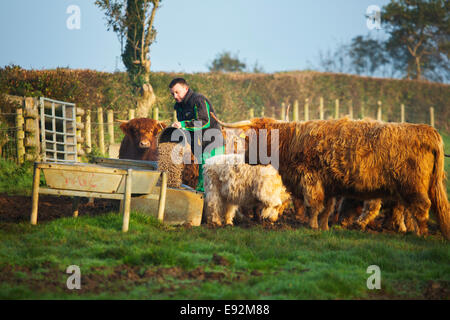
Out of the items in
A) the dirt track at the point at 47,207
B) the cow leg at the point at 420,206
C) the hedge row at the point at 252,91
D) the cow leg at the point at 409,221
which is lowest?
the cow leg at the point at 409,221

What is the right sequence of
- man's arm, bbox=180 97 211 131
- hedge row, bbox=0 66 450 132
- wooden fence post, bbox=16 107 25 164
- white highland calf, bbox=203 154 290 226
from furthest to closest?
hedge row, bbox=0 66 450 132
wooden fence post, bbox=16 107 25 164
man's arm, bbox=180 97 211 131
white highland calf, bbox=203 154 290 226

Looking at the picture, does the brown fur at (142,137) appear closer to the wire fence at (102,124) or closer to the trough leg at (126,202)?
the wire fence at (102,124)

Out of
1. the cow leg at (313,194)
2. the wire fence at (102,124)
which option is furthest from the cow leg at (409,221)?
the wire fence at (102,124)

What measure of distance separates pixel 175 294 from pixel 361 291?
5.02 ft

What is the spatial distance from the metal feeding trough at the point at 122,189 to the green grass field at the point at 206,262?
365mm

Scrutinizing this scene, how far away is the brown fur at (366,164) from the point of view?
6.68 metres

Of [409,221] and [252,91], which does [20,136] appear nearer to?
[409,221]

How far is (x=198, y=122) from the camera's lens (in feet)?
25.8

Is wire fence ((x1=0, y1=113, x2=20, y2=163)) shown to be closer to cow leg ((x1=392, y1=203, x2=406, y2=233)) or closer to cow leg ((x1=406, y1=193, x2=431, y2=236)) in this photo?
cow leg ((x1=392, y1=203, x2=406, y2=233))

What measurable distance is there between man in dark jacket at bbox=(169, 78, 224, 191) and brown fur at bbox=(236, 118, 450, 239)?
1068 mm

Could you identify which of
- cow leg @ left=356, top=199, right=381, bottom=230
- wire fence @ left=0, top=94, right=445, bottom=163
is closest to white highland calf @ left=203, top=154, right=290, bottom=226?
cow leg @ left=356, top=199, right=381, bottom=230

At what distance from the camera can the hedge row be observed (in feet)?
51.3

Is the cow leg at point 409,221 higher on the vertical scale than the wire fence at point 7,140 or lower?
lower
